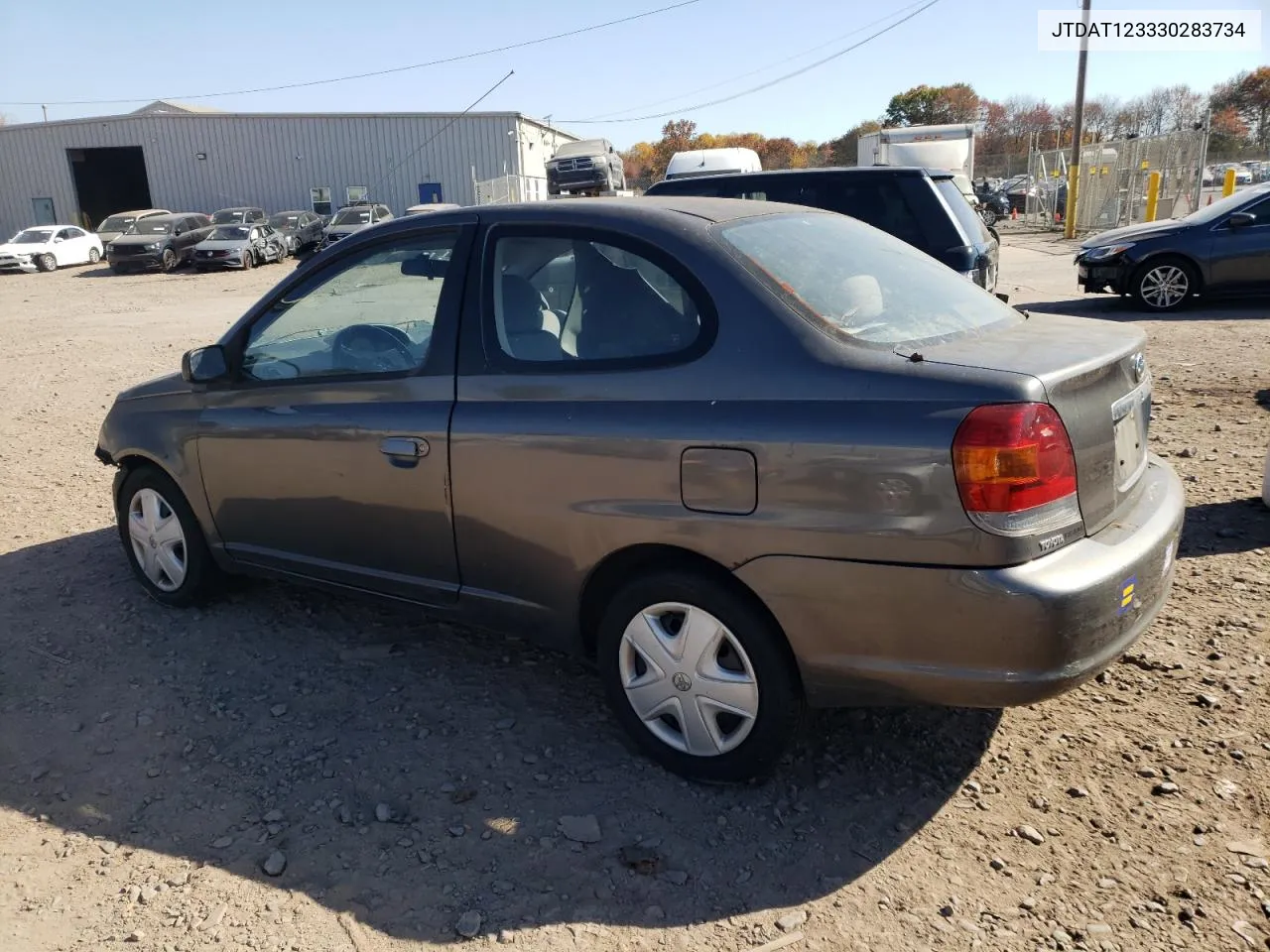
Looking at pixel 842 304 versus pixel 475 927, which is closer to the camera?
pixel 475 927

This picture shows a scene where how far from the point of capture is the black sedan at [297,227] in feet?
104

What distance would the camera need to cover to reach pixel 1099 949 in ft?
7.79

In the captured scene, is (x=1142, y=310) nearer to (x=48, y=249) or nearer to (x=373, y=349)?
(x=373, y=349)

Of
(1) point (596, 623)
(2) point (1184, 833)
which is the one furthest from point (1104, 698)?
(1) point (596, 623)

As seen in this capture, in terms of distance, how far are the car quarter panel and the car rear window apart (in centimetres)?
623

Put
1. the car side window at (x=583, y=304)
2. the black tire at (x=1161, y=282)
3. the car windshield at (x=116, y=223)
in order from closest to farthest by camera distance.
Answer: the car side window at (x=583, y=304)
the black tire at (x=1161, y=282)
the car windshield at (x=116, y=223)

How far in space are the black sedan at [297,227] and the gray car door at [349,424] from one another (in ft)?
95.1

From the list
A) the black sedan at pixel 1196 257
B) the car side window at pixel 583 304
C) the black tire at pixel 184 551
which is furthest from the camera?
the black sedan at pixel 1196 257

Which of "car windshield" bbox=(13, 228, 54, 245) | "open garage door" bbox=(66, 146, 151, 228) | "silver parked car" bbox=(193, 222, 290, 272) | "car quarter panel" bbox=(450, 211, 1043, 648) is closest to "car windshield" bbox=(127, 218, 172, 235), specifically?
"silver parked car" bbox=(193, 222, 290, 272)

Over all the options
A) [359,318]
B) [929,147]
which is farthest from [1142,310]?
[929,147]

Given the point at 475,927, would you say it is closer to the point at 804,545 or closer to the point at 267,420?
the point at 804,545

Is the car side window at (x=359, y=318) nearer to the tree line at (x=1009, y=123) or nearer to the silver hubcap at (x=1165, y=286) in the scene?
the silver hubcap at (x=1165, y=286)

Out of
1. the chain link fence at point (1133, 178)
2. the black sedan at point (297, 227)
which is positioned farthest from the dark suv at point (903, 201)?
the black sedan at point (297, 227)

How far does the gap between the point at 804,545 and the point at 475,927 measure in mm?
1321
